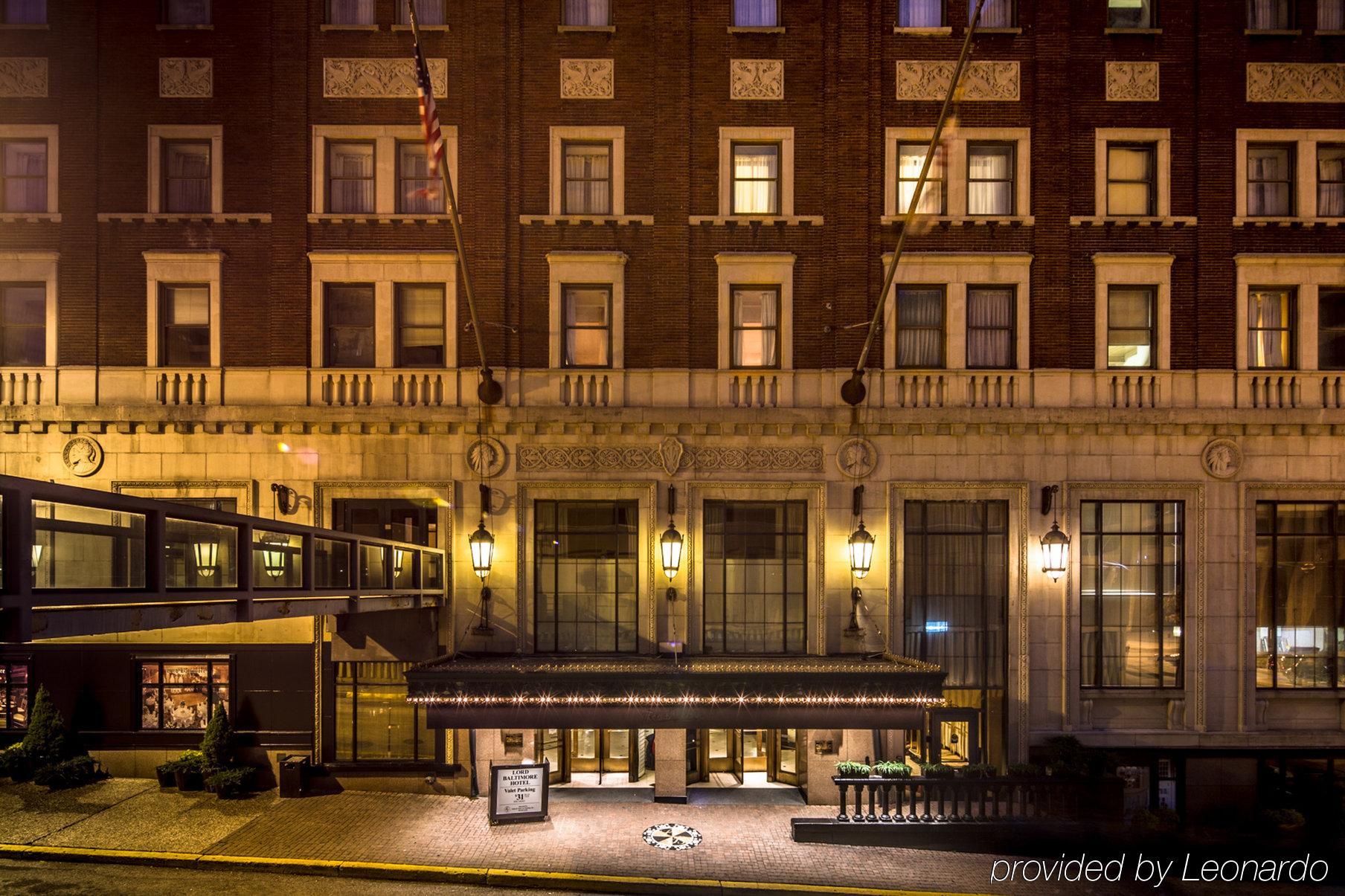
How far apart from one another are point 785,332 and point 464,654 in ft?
32.4

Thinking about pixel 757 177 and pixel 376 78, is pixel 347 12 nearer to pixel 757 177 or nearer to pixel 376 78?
pixel 376 78

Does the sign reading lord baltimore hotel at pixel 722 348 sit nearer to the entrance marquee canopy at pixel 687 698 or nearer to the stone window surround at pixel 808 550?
the stone window surround at pixel 808 550

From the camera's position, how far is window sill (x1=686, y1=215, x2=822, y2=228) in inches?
628

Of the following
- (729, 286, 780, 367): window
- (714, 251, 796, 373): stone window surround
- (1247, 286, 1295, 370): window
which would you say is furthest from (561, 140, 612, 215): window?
(1247, 286, 1295, 370): window

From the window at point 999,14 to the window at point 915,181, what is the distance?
10.3ft

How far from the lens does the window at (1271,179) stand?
16.2 m

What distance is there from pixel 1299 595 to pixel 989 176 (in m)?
11.6

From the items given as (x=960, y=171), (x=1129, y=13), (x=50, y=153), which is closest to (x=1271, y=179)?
(x=1129, y=13)

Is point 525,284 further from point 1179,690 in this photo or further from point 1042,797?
point 1179,690

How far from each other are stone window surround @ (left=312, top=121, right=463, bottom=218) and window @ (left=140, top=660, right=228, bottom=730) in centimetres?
1033

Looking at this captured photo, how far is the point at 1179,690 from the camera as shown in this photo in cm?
1570

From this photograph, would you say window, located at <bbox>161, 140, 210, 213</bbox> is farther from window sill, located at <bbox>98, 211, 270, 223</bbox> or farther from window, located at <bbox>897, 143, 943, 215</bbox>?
window, located at <bbox>897, 143, 943, 215</bbox>

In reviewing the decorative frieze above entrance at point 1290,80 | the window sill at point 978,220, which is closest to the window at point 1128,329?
the window sill at point 978,220

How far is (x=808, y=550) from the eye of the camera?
627 inches
